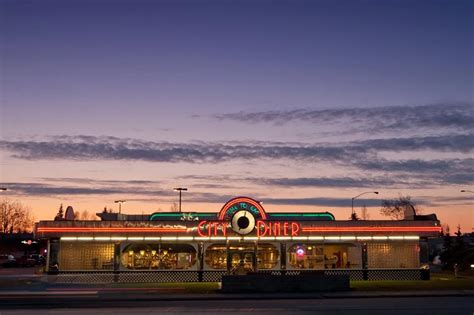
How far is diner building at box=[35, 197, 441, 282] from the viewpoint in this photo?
1823 inches

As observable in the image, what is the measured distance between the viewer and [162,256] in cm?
4750

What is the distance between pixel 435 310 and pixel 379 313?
103 inches

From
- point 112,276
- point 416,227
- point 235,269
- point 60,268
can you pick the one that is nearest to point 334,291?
point 235,269

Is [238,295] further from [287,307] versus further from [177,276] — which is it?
[177,276]

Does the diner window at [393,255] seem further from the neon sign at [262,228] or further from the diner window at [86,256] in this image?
the diner window at [86,256]

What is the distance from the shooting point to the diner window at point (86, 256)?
1829 inches

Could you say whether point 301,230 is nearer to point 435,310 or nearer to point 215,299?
point 215,299

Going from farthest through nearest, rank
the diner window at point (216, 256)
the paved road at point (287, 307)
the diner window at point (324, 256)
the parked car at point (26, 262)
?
1. the parked car at point (26, 262)
2. the diner window at point (324, 256)
3. the diner window at point (216, 256)
4. the paved road at point (287, 307)

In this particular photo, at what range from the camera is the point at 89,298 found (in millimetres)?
30938

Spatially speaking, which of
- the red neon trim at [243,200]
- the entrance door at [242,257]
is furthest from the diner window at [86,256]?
the entrance door at [242,257]

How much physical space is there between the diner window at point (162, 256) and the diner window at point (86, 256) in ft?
5.36

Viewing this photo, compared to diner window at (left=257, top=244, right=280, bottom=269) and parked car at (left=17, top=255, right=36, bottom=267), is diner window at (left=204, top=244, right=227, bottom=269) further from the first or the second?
parked car at (left=17, top=255, right=36, bottom=267)

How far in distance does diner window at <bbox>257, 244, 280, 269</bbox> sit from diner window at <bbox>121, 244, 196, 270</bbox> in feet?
17.5

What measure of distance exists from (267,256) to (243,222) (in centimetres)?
402
